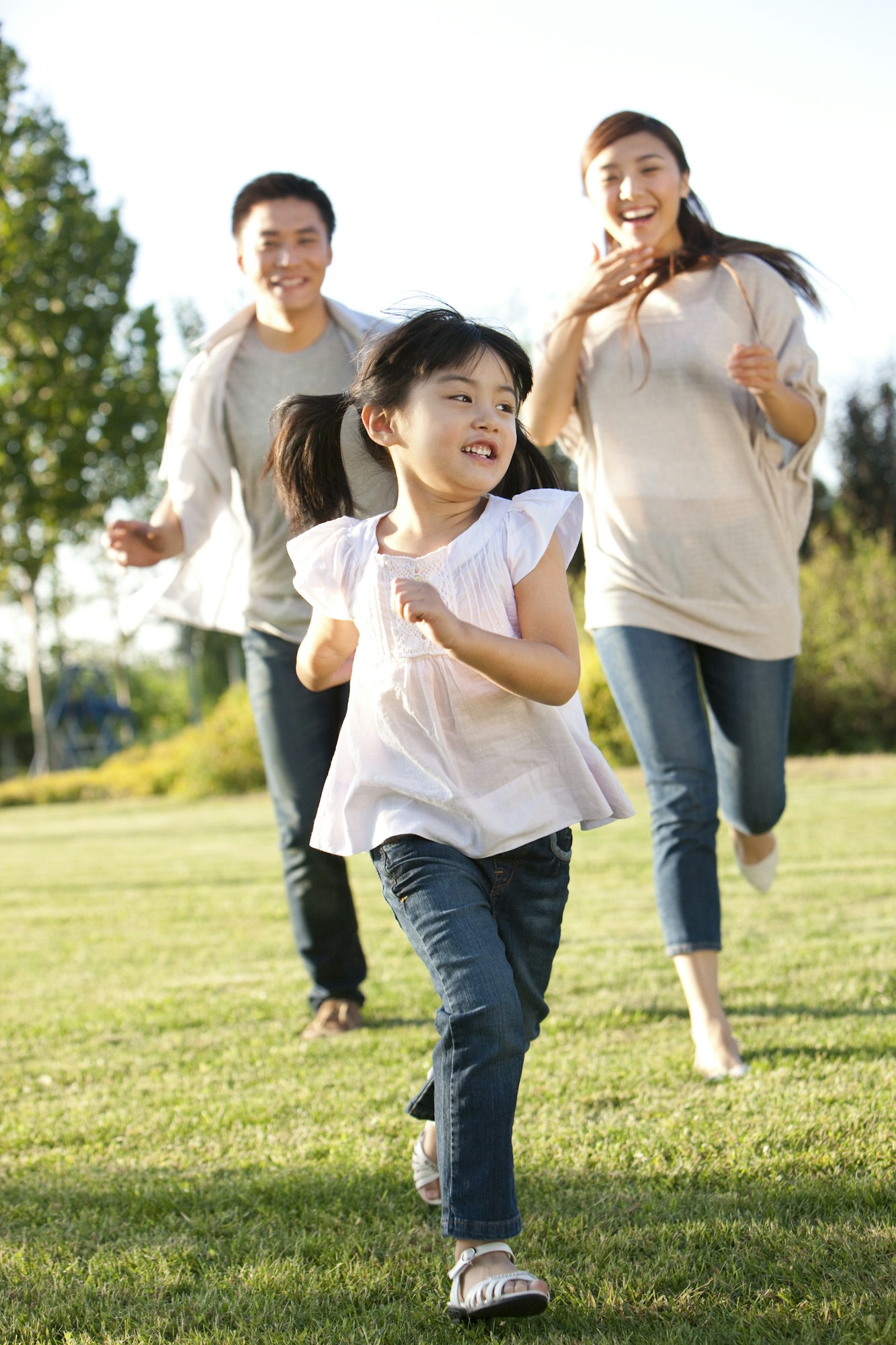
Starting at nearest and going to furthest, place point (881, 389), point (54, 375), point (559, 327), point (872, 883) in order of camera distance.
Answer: point (559, 327), point (872, 883), point (54, 375), point (881, 389)

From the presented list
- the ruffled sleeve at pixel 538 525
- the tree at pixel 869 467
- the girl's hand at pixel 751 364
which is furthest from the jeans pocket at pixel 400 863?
the tree at pixel 869 467

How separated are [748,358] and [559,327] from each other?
0.54m

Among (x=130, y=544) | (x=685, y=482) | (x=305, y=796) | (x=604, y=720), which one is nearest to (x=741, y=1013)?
(x=305, y=796)

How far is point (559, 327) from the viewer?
3682 mm

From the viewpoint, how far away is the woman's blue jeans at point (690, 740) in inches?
143

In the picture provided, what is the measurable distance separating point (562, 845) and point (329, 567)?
696mm

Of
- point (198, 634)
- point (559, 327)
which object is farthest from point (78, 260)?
point (559, 327)

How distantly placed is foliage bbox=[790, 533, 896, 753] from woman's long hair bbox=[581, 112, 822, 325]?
576 inches

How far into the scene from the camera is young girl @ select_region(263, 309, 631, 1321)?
7.25ft

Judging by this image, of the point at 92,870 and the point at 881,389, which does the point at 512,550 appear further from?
the point at 881,389

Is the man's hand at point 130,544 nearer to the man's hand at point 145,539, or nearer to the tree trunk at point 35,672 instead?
the man's hand at point 145,539

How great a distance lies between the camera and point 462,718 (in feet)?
8.02

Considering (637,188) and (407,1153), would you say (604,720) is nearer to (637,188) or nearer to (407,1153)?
(637,188)

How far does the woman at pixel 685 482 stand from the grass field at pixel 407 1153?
548mm
